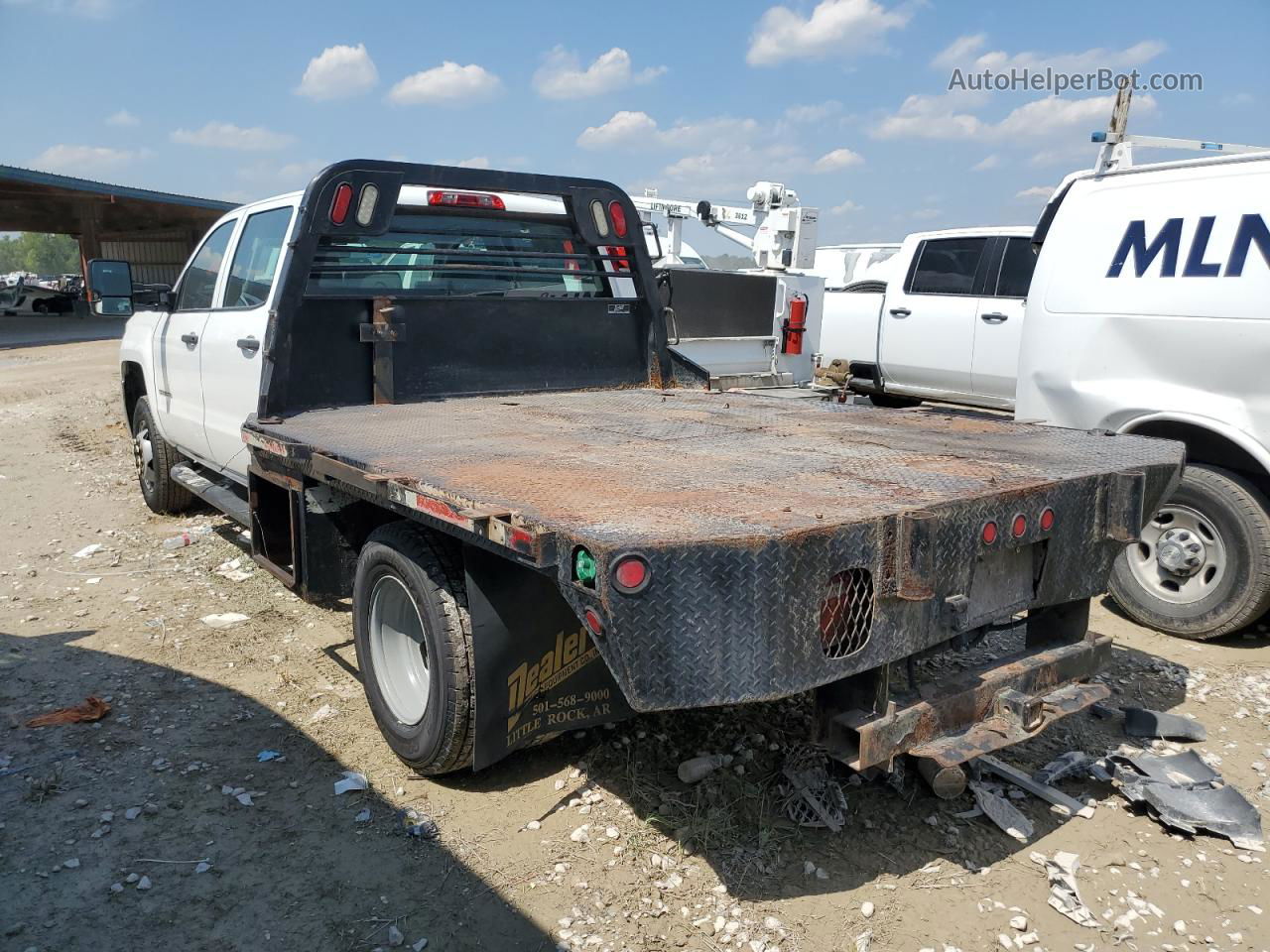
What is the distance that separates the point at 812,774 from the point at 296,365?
2997mm

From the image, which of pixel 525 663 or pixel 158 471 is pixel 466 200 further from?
pixel 158 471

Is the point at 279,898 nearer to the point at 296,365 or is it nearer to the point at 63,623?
the point at 296,365

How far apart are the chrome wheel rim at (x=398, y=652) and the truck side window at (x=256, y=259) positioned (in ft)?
6.70

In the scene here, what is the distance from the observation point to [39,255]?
138750mm

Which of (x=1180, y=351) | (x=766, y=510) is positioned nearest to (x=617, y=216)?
(x=1180, y=351)

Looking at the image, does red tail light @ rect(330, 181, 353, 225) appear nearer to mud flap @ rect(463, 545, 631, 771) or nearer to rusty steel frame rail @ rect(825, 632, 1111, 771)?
mud flap @ rect(463, 545, 631, 771)

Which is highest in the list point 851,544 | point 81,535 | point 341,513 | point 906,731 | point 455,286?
point 455,286

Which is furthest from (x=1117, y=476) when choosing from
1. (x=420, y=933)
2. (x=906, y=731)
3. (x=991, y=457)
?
(x=420, y=933)

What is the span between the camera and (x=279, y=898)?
8.98ft

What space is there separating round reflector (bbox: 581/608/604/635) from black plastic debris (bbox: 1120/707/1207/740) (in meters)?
2.69

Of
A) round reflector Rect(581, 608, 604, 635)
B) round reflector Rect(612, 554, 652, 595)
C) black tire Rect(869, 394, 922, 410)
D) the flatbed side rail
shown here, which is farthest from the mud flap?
black tire Rect(869, 394, 922, 410)

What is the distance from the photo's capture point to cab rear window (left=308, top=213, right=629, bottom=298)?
4.67 m

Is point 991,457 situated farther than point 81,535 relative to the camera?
No

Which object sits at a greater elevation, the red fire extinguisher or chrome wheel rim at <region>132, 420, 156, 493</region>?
the red fire extinguisher
